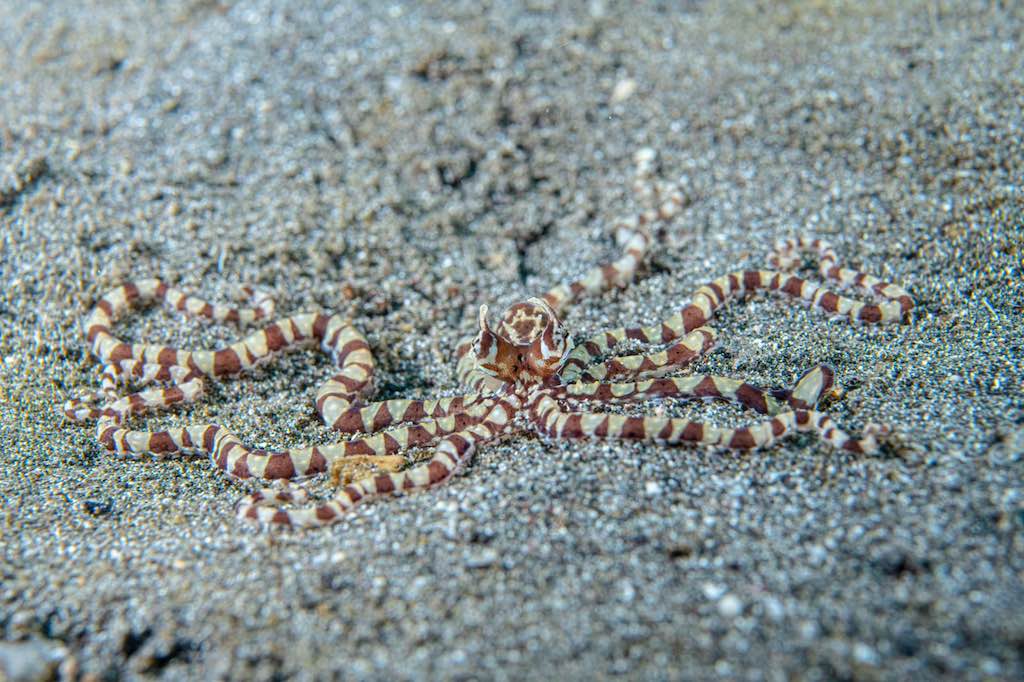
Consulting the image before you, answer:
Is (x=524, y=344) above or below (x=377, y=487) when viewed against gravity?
above

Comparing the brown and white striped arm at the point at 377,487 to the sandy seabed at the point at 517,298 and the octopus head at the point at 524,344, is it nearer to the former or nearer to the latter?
the sandy seabed at the point at 517,298

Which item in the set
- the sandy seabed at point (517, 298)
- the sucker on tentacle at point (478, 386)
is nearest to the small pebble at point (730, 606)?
the sandy seabed at point (517, 298)

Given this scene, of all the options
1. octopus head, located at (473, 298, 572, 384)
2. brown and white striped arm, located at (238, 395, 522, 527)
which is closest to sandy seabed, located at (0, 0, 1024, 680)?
brown and white striped arm, located at (238, 395, 522, 527)

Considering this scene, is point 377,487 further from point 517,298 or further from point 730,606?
point 517,298

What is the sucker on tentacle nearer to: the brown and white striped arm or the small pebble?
the brown and white striped arm

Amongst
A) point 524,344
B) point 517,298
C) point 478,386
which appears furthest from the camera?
point 517,298

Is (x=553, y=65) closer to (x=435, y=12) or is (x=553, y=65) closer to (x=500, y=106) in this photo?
(x=500, y=106)

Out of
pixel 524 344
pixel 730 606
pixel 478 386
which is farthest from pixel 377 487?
pixel 730 606
